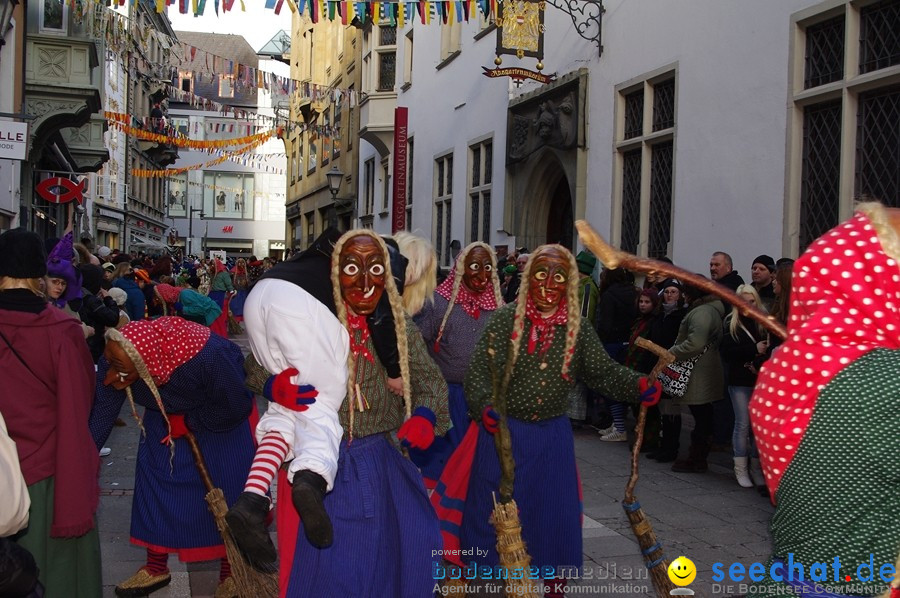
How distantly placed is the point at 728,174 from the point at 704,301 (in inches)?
112

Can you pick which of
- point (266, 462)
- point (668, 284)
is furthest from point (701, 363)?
point (266, 462)

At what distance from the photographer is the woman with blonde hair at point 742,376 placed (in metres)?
7.14

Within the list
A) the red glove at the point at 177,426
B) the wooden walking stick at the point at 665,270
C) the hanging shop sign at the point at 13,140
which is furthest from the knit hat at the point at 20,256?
the hanging shop sign at the point at 13,140

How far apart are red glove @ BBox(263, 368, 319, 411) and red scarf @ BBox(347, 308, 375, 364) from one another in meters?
0.44

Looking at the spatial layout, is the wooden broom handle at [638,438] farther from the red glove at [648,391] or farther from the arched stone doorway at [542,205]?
the arched stone doorway at [542,205]

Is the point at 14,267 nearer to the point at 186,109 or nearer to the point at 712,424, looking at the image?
the point at 712,424

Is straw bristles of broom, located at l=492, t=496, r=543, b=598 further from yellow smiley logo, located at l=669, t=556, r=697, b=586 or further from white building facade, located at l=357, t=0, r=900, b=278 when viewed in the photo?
white building facade, located at l=357, t=0, r=900, b=278

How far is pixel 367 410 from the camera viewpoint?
3.40 metres

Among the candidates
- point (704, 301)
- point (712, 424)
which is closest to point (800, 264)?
point (704, 301)

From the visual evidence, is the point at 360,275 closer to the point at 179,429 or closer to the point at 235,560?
the point at 235,560

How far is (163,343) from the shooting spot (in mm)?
4223

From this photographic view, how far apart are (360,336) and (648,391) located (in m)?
1.52

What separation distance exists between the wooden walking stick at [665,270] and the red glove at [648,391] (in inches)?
69.0

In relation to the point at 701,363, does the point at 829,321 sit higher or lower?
higher
